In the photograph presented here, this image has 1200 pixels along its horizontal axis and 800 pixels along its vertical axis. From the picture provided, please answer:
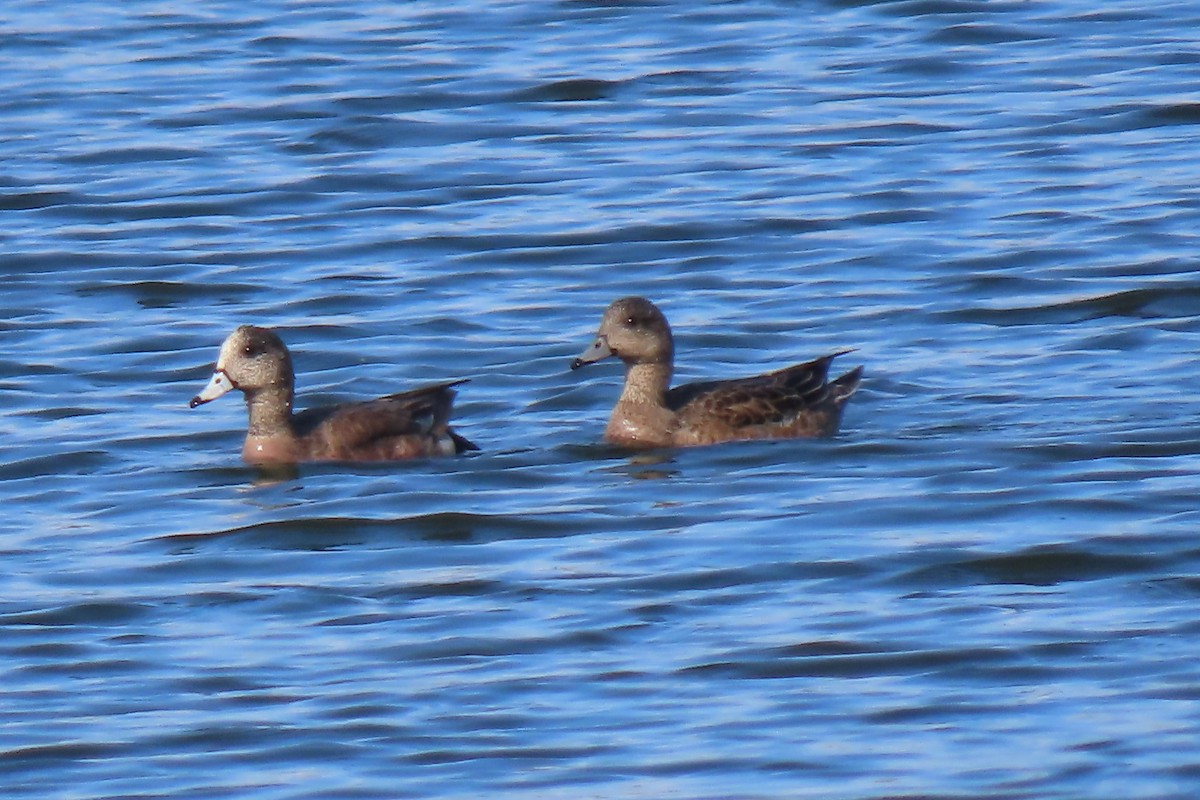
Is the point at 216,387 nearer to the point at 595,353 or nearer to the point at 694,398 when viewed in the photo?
the point at 595,353

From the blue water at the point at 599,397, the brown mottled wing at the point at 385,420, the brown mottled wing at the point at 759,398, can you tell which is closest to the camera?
the blue water at the point at 599,397

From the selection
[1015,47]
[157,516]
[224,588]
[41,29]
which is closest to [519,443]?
[157,516]

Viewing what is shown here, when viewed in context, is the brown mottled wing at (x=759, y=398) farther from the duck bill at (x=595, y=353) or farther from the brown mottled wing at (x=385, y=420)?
the brown mottled wing at (x=385, y=420)

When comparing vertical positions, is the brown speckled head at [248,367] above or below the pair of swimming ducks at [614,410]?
above

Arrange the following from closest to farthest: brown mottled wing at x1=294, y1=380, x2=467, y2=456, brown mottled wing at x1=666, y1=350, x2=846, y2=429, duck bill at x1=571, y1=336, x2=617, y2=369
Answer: brown mottled wing at x1=294, y1=380, x2=467, y2=456
brown mottled wing at x1=666, y1=350, x2=846, y2=429
duck bill at x1=571, y1=336, x2=617, y2=369

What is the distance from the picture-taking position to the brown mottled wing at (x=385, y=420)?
11.9 metres

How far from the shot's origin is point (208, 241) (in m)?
16.6

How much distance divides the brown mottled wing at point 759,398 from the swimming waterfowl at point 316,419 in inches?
37.8

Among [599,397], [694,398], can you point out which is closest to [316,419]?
[694,398]

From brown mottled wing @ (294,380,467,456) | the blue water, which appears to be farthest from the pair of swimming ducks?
the blue water

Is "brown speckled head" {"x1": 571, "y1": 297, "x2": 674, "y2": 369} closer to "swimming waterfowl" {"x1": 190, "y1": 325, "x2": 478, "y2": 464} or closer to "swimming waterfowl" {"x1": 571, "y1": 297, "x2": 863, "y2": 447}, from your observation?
"swimming waterfowl" {"x1": 571, "y1": 297, "x2": 863, "y2": 447}

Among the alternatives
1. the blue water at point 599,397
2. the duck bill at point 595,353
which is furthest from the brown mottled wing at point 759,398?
the duck bill at point 595,353

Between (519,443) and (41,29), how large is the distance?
38.6 feet

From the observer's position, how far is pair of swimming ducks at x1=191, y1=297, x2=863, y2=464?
471 inches
